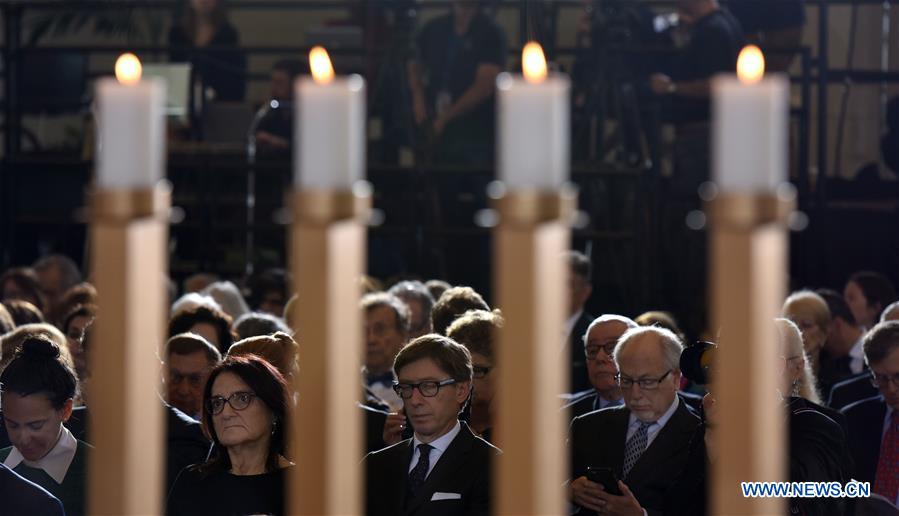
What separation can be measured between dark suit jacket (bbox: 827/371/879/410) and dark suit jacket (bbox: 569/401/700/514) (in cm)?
134

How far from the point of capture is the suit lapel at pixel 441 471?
3.53 m

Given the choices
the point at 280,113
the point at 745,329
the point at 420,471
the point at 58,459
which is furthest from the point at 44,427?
the point at 280,113

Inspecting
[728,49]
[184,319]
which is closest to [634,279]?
[728,49]

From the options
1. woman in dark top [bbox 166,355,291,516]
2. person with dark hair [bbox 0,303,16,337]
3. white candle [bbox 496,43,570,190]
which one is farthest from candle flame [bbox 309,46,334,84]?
person with dark hair [bbox 0,303,16,337]

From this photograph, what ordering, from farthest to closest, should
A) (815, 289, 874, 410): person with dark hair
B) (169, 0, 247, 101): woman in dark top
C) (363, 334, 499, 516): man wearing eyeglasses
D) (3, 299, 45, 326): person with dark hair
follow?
(169, 0, 247, 101): woman in dark top
(815, 289, 874, 410): person with dark hair
(3, 299, 45, 326): person with dark hair
(363, 334, 499, 516): man wearing eyeglasses

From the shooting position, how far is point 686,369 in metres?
3.65

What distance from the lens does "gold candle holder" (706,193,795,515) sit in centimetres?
107

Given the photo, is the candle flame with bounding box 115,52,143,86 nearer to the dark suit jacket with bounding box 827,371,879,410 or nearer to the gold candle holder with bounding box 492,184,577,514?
the gold candle holder with bounding box 492,184,577,514

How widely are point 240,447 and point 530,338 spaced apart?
2.47 meters

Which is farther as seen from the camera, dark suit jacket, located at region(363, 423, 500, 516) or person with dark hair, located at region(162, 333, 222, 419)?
person with dark hair, located at region(162, 333, 222, 419)

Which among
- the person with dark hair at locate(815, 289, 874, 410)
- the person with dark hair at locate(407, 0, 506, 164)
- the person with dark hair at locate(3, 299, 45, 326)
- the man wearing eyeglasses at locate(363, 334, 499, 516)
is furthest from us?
the person with dark hair at locate(407, 0, 506, 164)

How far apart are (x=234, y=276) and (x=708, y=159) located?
3085 millimetres

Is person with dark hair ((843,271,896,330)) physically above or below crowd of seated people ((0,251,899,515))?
above

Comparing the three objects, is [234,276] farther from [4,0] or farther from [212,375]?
[212,375]
